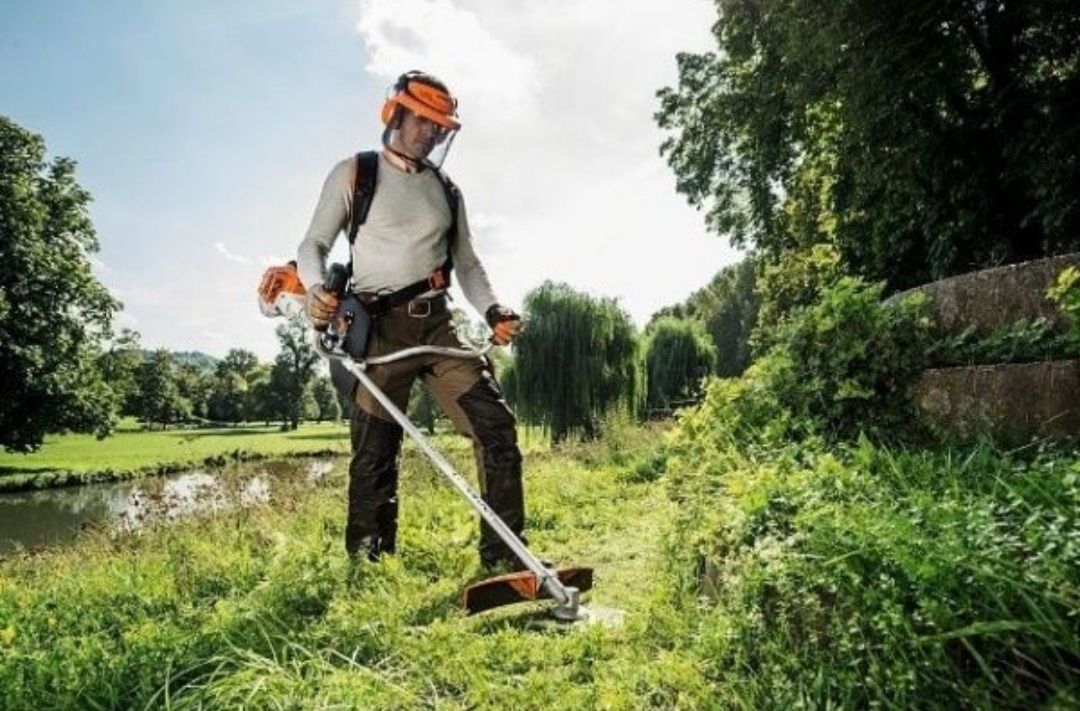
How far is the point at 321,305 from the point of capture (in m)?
3.77

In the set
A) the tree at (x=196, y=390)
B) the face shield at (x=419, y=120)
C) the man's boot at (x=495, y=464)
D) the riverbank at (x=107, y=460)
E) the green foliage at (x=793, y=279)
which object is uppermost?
the tree at (x=196, y=390)

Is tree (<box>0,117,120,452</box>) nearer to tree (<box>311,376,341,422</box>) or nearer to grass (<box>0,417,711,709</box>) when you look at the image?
grass (<box>0,417,711,709</box>)

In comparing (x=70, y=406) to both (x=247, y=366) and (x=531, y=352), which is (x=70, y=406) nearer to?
(x=531, y=352)

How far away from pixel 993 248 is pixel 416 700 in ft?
38.8

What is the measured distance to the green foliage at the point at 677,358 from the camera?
1442 inches

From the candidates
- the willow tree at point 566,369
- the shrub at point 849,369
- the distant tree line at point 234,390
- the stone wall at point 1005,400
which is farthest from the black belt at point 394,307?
the distant tree line at point 234,390

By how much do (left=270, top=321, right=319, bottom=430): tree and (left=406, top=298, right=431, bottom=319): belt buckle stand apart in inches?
3207

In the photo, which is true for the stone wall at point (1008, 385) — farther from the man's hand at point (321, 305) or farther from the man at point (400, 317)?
the man's hand at point (321, 305)

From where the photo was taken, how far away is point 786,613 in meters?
2.19

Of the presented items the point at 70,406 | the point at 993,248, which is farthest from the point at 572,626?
the point at 70,406

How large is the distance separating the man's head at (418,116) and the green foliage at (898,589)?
2689mm

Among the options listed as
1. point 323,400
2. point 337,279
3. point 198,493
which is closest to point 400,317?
point 337,279

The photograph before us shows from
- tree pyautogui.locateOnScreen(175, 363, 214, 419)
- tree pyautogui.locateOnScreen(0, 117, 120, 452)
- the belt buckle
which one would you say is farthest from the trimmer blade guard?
tree pyautogui.locateOnScreen(175, 363, 214, 419)

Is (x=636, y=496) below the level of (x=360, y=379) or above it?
below
